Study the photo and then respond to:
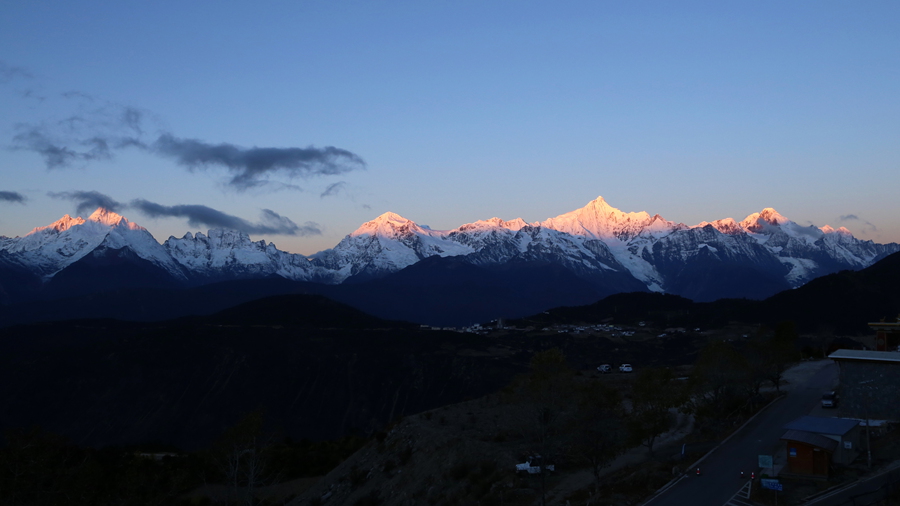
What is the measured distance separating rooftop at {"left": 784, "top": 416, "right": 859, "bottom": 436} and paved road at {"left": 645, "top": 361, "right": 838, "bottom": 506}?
2.34 meters

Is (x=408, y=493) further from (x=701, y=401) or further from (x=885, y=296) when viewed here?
(x=885, y=296)

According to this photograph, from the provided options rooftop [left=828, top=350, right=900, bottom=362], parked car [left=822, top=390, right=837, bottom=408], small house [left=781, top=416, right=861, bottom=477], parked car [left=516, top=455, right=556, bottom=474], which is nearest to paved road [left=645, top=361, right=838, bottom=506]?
parked car [left=822, top=390, right=837, bottom=408]

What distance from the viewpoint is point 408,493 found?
32.8 m

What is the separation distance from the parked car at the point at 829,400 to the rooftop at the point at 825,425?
8.54 metres

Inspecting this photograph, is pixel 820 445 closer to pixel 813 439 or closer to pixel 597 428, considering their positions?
pixel 813 439

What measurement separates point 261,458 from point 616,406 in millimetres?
23244

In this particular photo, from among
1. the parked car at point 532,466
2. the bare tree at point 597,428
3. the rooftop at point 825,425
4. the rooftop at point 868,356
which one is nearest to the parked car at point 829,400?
the rooftop at point 868,356

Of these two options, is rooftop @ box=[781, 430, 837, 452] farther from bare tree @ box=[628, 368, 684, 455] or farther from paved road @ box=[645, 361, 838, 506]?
bare tree @ box=[628, 368, 684, 455]

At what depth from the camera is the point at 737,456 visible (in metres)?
30.0

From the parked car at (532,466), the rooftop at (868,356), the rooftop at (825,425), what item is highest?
the rooftop at (868,356)

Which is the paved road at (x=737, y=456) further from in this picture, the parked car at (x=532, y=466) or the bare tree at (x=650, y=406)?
the parked car at (x=532, y=466)

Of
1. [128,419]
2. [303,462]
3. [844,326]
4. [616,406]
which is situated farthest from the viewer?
[844,326]

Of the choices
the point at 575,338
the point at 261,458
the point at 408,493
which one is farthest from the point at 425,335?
the point at 408,493

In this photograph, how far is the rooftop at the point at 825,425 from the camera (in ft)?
89.6
